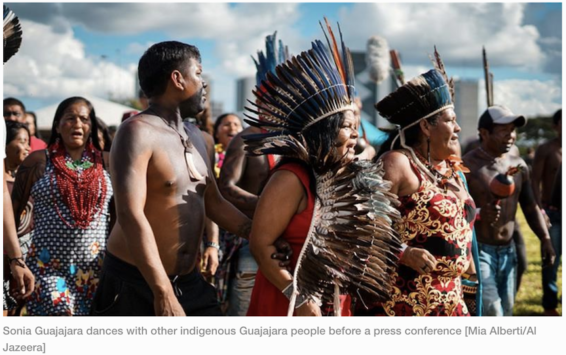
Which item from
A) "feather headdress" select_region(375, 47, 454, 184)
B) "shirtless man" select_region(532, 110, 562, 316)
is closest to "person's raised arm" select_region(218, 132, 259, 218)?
"feather headdress" select_region(375, 47, 454, 184)

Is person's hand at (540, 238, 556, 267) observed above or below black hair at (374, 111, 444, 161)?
below

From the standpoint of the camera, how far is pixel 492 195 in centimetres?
612

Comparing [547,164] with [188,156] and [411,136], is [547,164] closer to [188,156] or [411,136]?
[411,136]

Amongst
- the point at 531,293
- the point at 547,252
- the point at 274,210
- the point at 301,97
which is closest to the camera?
the point at 274,210

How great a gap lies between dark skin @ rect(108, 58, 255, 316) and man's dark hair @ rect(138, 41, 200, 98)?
0.02m

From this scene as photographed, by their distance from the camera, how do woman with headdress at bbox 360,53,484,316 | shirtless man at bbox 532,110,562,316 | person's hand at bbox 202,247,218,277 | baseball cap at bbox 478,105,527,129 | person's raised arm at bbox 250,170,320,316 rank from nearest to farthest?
person's raised arm at bbox 250,170,320,316
woman with headdress at bbox 360,53,484,316
person's hand at bbox 202,247,218,277
baseball cap at bbox 478,105,527,129
shirtless man at bbox 532,110,562,316

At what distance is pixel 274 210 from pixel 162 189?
49cm

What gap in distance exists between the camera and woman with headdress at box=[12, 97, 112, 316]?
511cm

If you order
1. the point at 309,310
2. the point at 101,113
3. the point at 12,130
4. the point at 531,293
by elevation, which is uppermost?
the point at 101,113

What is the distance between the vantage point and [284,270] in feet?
11.3

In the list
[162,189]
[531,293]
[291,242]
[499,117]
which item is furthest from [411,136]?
[531,293]

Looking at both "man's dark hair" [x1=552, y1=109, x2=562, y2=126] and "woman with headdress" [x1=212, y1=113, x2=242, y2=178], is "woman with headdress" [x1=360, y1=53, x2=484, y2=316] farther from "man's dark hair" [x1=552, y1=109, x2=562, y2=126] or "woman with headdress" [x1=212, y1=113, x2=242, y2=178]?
"man's dark hair" [x1=552, y1=109, x2=562, y2=126]

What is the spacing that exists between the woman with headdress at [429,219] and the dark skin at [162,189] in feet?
3.40

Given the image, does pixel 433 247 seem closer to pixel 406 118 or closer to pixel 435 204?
pixel 435 204
